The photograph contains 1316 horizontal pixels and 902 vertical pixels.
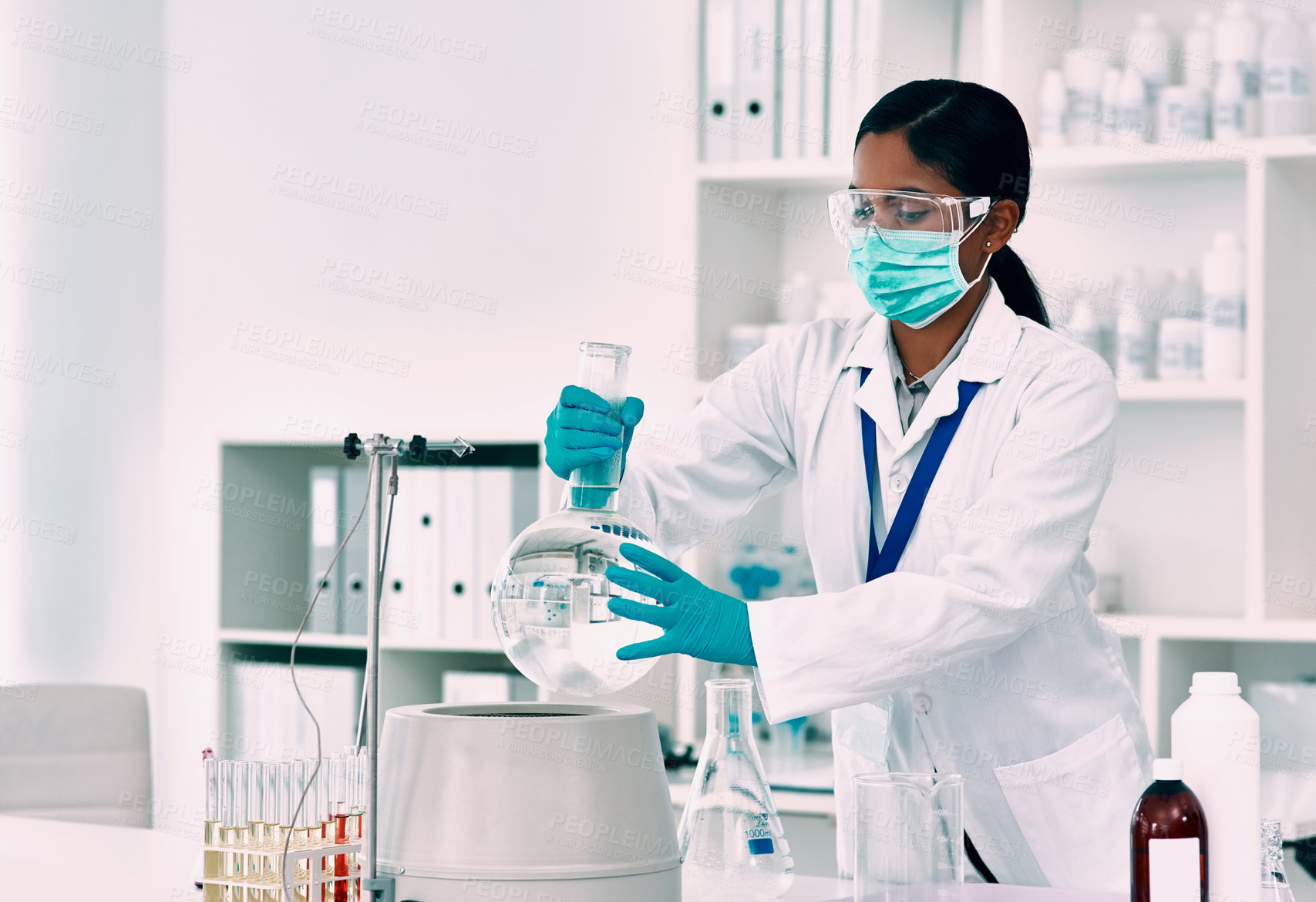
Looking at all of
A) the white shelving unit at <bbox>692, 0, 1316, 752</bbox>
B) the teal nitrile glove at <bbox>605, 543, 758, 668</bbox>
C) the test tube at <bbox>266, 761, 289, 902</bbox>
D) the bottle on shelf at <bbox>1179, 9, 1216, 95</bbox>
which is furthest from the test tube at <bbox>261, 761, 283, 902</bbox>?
the bottle on shelf at <bbox>1179, 9, 1216, 95</bbox>

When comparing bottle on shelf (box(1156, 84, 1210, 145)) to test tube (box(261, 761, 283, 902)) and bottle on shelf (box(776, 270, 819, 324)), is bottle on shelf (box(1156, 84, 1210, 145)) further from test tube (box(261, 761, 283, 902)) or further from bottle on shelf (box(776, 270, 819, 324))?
test tube (box(261, 761, 283, 902))

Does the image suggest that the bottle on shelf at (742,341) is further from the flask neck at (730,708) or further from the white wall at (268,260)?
the flask neck at (730,708)

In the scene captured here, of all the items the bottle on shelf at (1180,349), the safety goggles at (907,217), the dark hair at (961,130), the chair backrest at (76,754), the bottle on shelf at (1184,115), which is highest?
the bottle on shelf at (1184,115)

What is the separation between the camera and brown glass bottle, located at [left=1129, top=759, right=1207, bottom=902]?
3.25 feet

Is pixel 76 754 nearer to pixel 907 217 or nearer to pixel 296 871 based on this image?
pixel 296 871

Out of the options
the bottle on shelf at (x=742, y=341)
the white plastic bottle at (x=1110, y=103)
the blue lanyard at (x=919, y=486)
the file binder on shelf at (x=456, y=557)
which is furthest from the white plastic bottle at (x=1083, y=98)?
the file binder on shelf at (x=456, y=557)

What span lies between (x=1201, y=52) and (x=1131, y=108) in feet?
0.51

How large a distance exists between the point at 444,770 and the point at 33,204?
2843 mm

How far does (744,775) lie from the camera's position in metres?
1.28

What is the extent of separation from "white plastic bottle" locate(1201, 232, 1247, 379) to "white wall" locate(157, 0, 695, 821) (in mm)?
1054

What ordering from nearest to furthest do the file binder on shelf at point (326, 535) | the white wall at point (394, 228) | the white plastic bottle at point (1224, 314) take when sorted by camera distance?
the white plastic bottle at point (1224, 314)
the file binder on shelf at point (326, 535)
the white wall at point (394, 228)

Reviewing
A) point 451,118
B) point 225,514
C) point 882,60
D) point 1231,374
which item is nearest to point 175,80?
point 451,118

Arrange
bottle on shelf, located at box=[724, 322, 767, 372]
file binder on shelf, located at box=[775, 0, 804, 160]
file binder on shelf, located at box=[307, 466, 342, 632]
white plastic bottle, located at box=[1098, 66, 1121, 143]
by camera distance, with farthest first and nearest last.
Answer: file binder on shelf, located at box=[307, 466, 342, 632], bottle on shelf, located at box=[724, 322, 767, 372], file binder on shelf, located at box=[775, 0, 804, 160], white plastic bottle, located at box=[1098, 66, 1121, 143]

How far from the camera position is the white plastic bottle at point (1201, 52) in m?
2.47
